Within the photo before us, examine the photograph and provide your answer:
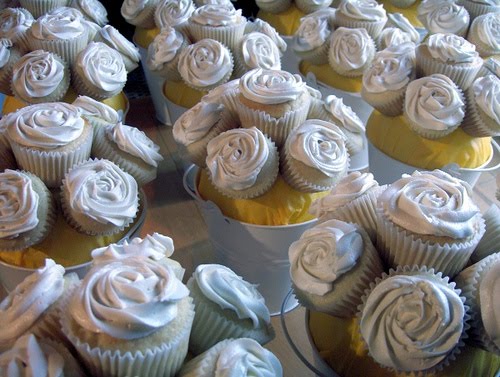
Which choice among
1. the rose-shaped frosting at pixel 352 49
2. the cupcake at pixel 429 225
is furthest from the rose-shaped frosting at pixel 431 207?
the rose-shaped frosting at pixel 352 49

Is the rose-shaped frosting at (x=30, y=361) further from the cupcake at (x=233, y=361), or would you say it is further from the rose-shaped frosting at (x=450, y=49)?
the rose-shaped frosting at (x=450, y=49)

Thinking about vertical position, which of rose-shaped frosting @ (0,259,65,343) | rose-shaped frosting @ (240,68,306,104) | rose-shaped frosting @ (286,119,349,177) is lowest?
rose-shaped frosting @ (286,119,349,177)

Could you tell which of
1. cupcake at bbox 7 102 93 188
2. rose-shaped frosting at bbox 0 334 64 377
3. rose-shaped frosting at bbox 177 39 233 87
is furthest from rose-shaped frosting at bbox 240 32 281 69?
rose-shaped frosting at bbox 0 334 64 377

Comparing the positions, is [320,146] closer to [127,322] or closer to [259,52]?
[259,52]

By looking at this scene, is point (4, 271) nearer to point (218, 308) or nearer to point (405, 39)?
point (218, 308)

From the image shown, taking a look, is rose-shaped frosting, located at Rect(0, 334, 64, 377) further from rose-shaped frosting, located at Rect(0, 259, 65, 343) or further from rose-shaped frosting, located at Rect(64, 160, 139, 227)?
rose-shaped frosting, located at Rect(64, 160, 139, 227)

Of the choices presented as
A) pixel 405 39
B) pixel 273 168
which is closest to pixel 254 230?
pixel 273 168
